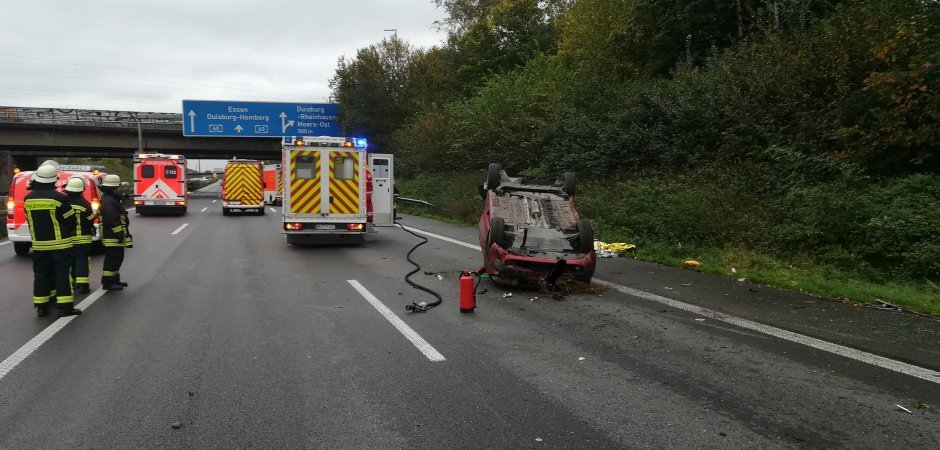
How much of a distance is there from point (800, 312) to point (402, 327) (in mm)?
4773

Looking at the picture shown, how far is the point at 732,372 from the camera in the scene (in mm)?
5078

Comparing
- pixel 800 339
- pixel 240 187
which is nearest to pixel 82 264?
pixel 800 339

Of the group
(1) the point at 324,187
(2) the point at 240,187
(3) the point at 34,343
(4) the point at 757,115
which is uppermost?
(4) the point at 757,115

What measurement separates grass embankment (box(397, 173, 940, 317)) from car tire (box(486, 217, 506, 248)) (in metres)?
3.80

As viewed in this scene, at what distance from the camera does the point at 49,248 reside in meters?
7.01

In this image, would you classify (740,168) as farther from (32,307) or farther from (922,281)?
(32,307)

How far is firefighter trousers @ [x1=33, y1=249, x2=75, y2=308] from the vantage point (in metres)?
6.96

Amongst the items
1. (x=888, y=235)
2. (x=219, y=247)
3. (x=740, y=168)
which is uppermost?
(x=740, y=168)

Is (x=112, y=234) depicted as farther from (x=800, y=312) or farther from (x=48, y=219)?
(x=800, y=312)

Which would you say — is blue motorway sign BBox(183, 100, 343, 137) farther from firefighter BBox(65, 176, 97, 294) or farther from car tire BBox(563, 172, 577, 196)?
car tire BBox(563, 172, 577, 196)

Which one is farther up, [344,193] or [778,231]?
[344,193]

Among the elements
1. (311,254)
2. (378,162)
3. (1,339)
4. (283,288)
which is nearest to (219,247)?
(311,254)

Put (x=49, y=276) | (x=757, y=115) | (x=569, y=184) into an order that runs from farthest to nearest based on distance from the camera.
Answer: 1. (x=757, y=115)
2. (x=569, y=184)
3. (x=49, y=276)

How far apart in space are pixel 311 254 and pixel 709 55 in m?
13.2
